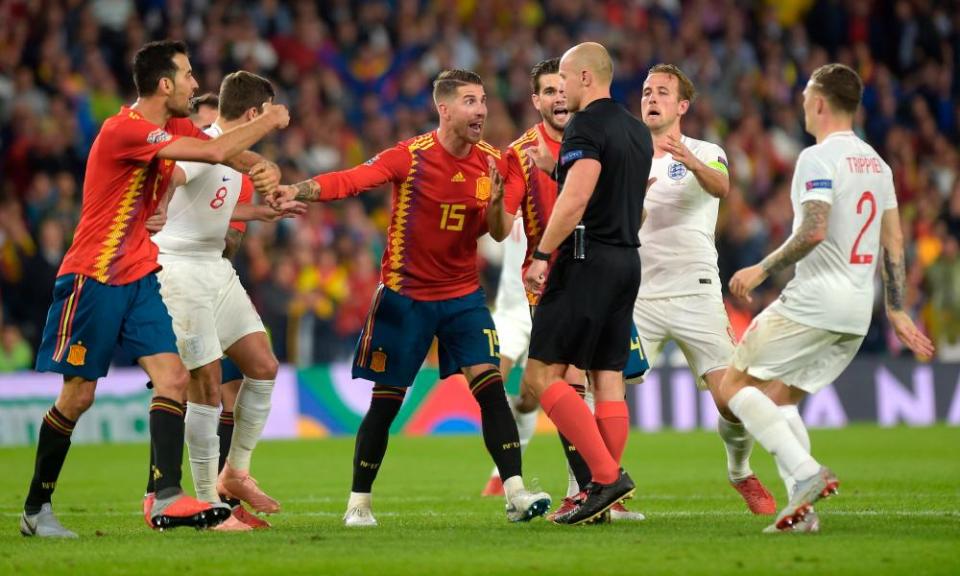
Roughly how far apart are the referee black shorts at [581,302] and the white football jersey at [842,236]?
900 millimetres

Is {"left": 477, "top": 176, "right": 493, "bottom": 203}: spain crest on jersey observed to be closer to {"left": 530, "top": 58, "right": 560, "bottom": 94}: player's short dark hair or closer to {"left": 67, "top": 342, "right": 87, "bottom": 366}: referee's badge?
{"left": 530, "top": 58, "right": 560, "bottom": 94}: player's short dark hair

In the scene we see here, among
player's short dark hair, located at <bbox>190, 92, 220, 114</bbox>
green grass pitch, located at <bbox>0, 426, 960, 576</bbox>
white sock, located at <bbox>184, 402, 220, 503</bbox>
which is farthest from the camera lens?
player's short dark hair, located at <bbox>190, 92, 220, 114</bbox>

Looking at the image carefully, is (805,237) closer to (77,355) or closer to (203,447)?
(203,447)

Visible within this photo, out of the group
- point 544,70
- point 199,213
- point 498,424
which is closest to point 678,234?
point 544,70

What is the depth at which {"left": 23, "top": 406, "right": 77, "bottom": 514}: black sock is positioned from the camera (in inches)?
314

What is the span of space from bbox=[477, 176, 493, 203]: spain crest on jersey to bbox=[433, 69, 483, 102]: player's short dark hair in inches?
21.5

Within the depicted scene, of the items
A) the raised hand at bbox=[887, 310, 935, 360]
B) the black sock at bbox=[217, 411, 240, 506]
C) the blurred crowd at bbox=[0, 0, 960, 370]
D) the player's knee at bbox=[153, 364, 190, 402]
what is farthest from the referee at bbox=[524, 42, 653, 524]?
the blurred crowd at bbox=[0, 0, 960, 370]

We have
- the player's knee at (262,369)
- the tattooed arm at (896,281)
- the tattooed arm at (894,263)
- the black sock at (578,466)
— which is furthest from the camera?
the player's knee at (262,369)

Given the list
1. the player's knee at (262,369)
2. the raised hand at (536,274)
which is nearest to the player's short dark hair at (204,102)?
the player's knee at (262,369)

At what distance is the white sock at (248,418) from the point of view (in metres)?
9.32

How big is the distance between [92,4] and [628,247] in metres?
14.6

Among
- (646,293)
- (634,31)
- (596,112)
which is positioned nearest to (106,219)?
(596,112)

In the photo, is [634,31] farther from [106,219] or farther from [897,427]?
[106,219]

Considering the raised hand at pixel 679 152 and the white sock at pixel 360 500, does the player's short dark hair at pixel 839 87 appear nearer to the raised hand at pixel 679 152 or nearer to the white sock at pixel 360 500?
the raised hand at pixel 679 152
